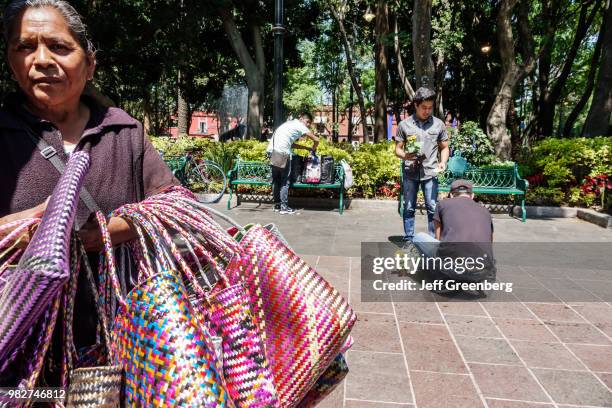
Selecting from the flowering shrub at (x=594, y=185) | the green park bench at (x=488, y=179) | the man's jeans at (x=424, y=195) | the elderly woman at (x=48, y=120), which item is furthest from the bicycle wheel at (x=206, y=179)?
the elderly woman at (x=48, y=120)

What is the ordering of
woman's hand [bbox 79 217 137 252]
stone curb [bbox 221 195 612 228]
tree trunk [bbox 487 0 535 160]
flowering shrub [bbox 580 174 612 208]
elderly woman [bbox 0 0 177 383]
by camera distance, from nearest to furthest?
woman's hand [bbox 79 217 137 252] → elderly woman [bbox 0 0 177 383] → stone curb [bbox 221 195 612 228] → flowering shrub [bbox 580 174 612 208] → tree trunk [bbox 487 0 535 160]

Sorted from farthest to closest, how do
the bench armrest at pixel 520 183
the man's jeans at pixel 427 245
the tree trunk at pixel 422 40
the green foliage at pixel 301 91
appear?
1. the green foliage at pixel 301 91
2. the tree trunk at pixel 422 40
3. the bench armrest at pixel 520 183
4. the man's jeans at pixel 427 245

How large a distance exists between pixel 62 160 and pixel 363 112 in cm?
2125

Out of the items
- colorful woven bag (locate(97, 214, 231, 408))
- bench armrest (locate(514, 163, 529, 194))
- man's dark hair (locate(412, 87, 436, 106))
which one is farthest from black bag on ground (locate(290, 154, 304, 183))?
colorful woven bag (locate(97, 214, 231, 408))

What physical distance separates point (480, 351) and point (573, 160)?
7.64m

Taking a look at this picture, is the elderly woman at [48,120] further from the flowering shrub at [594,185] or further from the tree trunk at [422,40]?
the tree trunk at [422,40]

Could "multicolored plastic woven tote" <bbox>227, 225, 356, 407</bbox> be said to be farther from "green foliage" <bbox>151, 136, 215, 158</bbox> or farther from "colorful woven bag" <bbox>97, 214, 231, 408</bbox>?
"green foliage" <bbox>151, 136, 215, 158</bbox>

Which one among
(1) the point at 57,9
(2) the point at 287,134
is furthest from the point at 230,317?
(2) the point at 287,134

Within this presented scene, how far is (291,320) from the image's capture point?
1.03 meters

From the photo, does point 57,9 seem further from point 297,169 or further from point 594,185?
point 594,185

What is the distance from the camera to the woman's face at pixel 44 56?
1.27m

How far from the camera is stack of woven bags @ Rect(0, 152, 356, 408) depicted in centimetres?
83

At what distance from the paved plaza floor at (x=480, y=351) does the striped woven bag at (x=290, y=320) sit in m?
1.94

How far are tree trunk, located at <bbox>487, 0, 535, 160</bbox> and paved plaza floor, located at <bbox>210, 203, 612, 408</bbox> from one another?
5.99 metres
